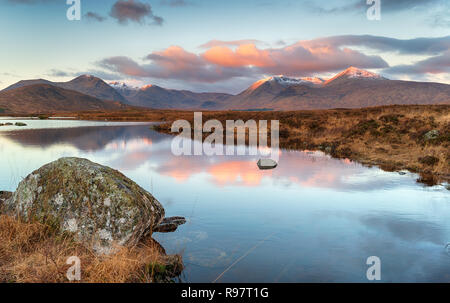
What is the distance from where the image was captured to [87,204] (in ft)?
28.0

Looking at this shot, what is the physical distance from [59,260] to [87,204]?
1.62 meters

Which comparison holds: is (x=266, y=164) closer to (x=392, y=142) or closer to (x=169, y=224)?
(x=169, y=224)

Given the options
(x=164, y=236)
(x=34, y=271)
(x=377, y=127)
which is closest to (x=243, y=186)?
A: (x=164, y=236)

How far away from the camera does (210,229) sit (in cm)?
1097

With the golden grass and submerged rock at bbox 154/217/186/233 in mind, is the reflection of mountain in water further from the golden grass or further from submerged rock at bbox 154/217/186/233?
submerged rock at bbox 154/217/186/233

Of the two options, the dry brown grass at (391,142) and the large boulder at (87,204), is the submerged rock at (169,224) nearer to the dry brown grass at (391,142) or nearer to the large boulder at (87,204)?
the large boulder at (87,204)

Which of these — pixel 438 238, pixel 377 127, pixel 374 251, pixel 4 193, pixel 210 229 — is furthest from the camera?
pixel 377 127

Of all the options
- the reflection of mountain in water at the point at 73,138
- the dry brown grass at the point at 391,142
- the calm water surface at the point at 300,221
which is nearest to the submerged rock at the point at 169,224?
the calm water surface at the point at 300,221

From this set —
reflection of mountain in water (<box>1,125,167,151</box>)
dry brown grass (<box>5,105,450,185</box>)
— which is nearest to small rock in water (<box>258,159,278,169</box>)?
dry brown grass (<box>5,105,450,185</box>)

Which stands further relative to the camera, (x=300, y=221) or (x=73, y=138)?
(x=73, y=138)

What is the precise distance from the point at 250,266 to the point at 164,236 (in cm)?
320

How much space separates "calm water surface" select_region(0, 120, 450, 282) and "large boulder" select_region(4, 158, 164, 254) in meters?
1.56

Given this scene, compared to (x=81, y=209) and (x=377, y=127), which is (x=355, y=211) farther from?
(x=377, y=127)

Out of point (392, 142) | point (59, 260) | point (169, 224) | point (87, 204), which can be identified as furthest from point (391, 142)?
point (59, 260)
